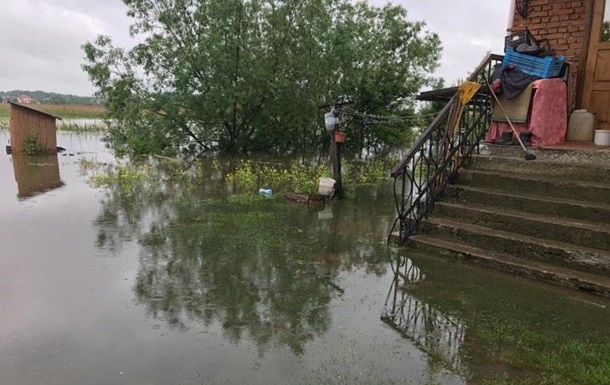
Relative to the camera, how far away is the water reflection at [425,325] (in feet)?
10.2

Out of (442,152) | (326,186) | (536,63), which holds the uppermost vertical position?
(536,63)

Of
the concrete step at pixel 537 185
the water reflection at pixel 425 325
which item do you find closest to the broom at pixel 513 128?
the concrete step at pixel 537 185

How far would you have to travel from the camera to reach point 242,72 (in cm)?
1471

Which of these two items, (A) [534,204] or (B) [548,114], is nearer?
(A) [534,204]

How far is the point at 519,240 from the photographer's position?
4684 millimetres

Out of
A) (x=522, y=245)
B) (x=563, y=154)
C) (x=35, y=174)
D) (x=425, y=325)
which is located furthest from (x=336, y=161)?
(x=35, y=174)

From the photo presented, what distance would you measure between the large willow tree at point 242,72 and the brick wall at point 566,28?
936 centimetres

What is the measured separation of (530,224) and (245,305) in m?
3.12

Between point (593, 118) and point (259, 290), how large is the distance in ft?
17.5

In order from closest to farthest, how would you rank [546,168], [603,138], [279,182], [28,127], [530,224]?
1. [530,224]
2. [546,168]
3. [603,138]
4. [279,182]
5. [28,127]

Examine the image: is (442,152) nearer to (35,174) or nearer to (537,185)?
(537,185)

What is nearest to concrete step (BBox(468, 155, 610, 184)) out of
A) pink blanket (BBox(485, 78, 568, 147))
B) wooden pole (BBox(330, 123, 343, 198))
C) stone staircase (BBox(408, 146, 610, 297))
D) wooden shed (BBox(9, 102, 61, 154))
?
stone staircase (BBox(408, 146, 610, 297))

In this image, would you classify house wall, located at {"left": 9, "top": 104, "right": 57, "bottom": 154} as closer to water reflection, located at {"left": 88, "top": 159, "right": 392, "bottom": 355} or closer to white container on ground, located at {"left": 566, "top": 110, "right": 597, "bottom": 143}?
water reflection, located at {"left": 88, "top": 159, "right": 392, "bottom": 355}

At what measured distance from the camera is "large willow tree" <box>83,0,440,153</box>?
14281 millimetres
